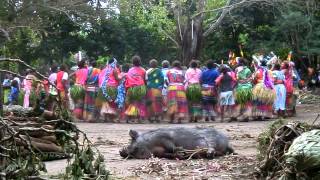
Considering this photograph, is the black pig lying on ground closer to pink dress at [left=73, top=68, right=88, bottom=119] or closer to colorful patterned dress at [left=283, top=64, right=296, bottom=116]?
pink dress at [left=73, top=68, right=88, bottom=119]

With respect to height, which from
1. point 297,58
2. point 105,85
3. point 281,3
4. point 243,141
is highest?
point 281,3

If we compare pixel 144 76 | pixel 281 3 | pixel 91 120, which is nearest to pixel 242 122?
pixel 144 76

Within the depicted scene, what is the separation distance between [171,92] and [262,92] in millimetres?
2395

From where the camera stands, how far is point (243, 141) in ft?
35.7

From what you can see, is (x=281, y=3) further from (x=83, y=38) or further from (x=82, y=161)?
(x=82, y=161)

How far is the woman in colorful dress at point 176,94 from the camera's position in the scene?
15.7 metres

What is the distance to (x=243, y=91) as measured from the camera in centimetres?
1598

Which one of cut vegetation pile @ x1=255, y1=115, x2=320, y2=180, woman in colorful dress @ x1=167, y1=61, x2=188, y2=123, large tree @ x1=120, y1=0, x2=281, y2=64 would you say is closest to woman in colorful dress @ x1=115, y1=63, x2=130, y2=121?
woman in colorful dress @ x1=167, y1=61, x2=188, y2=123

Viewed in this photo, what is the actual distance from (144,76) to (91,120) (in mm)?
2016

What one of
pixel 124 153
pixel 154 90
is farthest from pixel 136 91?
pixel 124 153

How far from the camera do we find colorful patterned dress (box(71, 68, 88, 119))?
16.2 m

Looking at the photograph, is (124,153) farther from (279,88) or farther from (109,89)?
(279,88)

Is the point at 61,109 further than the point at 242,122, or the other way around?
the point at 242,122

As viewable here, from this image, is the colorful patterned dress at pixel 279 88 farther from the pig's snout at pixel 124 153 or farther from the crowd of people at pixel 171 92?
the pig's snout at pixel 124 153
